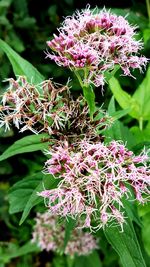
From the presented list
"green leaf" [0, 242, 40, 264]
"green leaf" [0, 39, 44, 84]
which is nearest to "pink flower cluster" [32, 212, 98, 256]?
"green leaf" [0, 242, 40, 264]

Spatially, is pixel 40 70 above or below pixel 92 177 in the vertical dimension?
above

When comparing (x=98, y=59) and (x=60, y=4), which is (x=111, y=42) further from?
(x=60, y=4)

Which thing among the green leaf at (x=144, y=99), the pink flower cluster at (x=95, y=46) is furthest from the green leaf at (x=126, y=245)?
the green leaf at (x=144, y=99)

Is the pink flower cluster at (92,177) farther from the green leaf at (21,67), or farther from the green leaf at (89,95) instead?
the green leaf at (21,67)

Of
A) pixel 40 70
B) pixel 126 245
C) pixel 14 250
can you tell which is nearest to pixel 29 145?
pixel 126 245

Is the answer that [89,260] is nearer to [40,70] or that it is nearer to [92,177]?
[40,70]

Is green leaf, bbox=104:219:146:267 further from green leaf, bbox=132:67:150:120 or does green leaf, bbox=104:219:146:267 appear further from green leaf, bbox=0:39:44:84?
green leaf, bbox=132:67:150:120

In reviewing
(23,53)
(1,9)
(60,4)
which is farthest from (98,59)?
(60,4)
